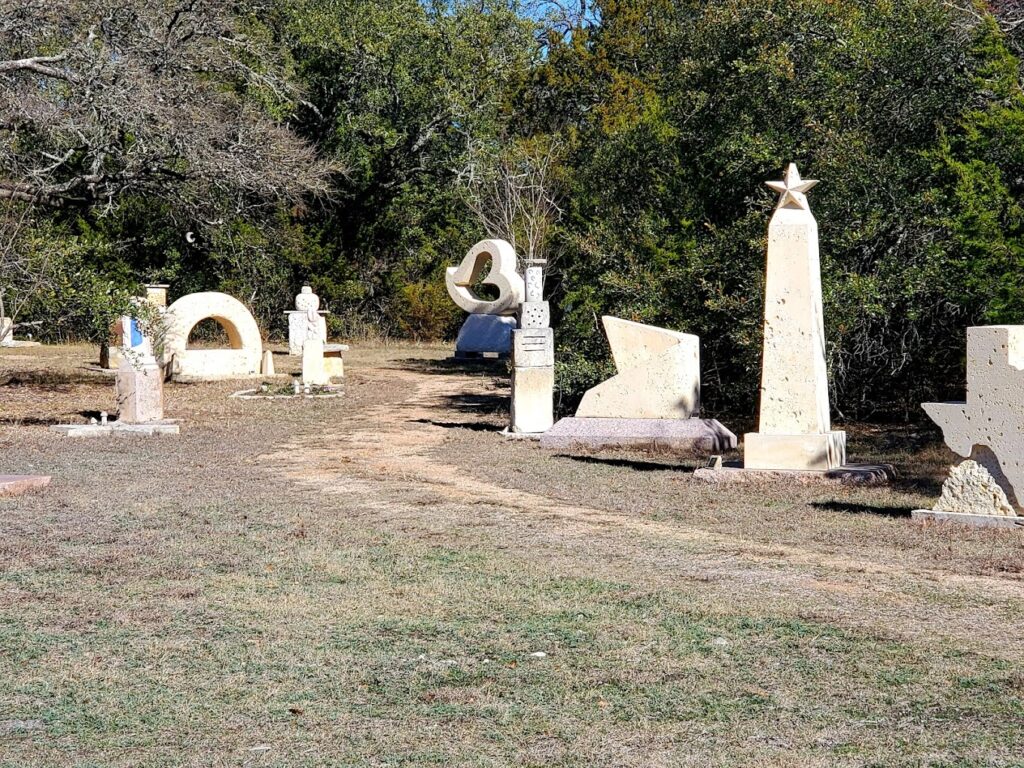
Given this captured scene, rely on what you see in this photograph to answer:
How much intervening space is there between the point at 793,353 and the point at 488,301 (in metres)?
17.7

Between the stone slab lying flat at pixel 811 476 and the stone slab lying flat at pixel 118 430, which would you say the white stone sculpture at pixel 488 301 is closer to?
the stone slab lying flat at pixel 118 430

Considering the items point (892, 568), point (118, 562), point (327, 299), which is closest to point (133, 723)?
point (118, 562)

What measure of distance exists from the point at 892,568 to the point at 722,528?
1.79m

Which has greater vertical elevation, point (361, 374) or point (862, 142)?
point (862, 142)

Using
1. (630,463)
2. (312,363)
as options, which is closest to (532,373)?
(630,463)

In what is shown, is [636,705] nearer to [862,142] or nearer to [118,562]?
[118,562]

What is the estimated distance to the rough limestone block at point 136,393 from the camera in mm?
16328

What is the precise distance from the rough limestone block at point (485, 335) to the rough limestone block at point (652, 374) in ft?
48.4

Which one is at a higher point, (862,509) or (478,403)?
(478,403)

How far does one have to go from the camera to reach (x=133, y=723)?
548 centimetres

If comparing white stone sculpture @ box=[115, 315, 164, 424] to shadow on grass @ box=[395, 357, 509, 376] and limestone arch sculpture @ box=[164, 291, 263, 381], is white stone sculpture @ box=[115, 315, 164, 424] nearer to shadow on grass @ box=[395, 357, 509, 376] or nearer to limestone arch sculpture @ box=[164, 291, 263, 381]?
limestone arch sculpture @ box=[164, 291, 263, 381]

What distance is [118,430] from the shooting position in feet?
53.1

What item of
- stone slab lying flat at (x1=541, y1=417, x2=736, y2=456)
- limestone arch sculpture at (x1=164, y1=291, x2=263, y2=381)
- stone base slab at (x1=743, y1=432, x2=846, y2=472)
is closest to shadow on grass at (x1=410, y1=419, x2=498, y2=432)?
stone slab lying flat at (x1=541, y1=417, x2=736, y2=456)

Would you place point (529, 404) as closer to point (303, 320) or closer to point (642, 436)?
point (642, 436)
